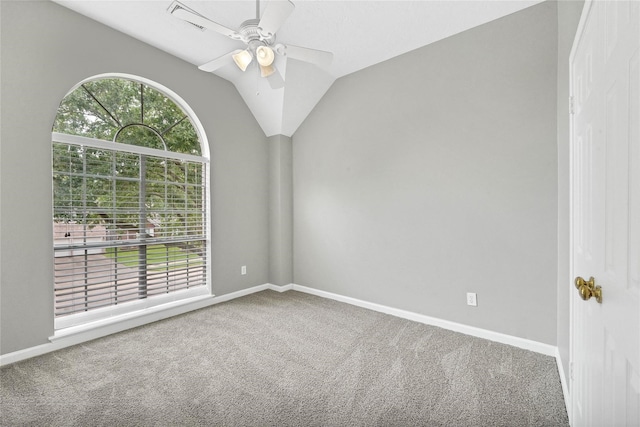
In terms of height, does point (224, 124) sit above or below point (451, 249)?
above

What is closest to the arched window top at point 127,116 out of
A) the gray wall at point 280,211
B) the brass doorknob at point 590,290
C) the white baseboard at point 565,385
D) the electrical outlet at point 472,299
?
the gray wall at point 280,211

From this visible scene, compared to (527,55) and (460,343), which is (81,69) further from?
(460,343)

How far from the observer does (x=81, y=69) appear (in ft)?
8.07

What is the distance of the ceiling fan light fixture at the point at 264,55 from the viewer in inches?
73.3

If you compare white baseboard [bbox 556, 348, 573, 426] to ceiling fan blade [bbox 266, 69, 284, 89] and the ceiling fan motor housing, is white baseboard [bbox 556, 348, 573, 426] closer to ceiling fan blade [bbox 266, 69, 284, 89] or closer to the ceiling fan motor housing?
the ceiling fan motor housing

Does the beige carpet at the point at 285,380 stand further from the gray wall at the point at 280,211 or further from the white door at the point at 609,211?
the gray wall at the point at 280,211

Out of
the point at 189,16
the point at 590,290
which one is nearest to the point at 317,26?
the point at 189,16

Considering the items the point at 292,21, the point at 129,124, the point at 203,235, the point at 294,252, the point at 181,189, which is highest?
the point at 292,21

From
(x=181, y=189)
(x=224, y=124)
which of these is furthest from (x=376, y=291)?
(x=224, y=124)

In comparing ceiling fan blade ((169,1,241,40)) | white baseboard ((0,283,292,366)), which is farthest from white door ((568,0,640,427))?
white baseboard ((0,283,292,366))

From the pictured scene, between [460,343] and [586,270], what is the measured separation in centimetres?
148

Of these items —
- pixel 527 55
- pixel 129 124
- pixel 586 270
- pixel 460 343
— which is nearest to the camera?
pixel 586 270

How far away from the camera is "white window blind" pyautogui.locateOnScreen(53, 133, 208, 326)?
2.46 m

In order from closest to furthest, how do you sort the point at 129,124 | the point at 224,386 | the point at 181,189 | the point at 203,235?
1. the point at 224,386
2. the point at 129,124
3. the point at 181,189
4. the point at 203,235
